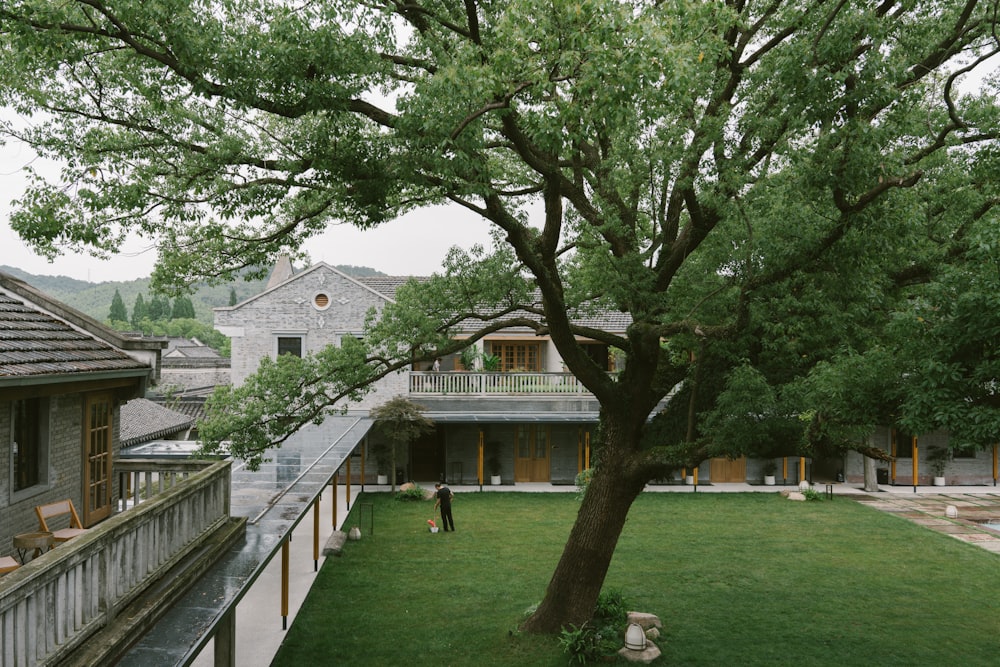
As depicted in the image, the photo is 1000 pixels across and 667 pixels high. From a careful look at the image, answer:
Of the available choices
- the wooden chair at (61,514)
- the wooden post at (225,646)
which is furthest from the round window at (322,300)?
the wooden post at (225,646)

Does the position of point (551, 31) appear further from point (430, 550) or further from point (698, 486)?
point (698, 486)

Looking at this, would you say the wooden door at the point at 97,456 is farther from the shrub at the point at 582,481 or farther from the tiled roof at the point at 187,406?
the tiled roof at the point at 187,406

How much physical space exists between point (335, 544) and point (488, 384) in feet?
32.9

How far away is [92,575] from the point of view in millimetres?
5094

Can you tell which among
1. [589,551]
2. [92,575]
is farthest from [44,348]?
[589,551]

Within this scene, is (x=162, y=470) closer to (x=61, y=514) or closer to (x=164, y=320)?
(x=61, y=514)

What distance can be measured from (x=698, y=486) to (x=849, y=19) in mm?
20481

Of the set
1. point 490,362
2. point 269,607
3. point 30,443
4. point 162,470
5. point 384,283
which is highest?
point 384,283

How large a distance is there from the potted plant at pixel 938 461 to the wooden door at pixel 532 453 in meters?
14.3

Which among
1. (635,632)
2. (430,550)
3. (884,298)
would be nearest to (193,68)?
(884,298)

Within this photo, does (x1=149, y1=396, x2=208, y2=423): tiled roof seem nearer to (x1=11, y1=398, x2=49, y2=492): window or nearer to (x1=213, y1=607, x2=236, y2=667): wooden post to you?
(x1=213, y1=607, x2=236, y2=667): wooden post

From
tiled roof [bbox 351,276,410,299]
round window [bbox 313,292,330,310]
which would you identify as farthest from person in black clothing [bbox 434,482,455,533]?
tiled roof [bbox 351,276,410,299]

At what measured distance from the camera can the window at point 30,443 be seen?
768 centimetres

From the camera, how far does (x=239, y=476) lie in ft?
41.7
